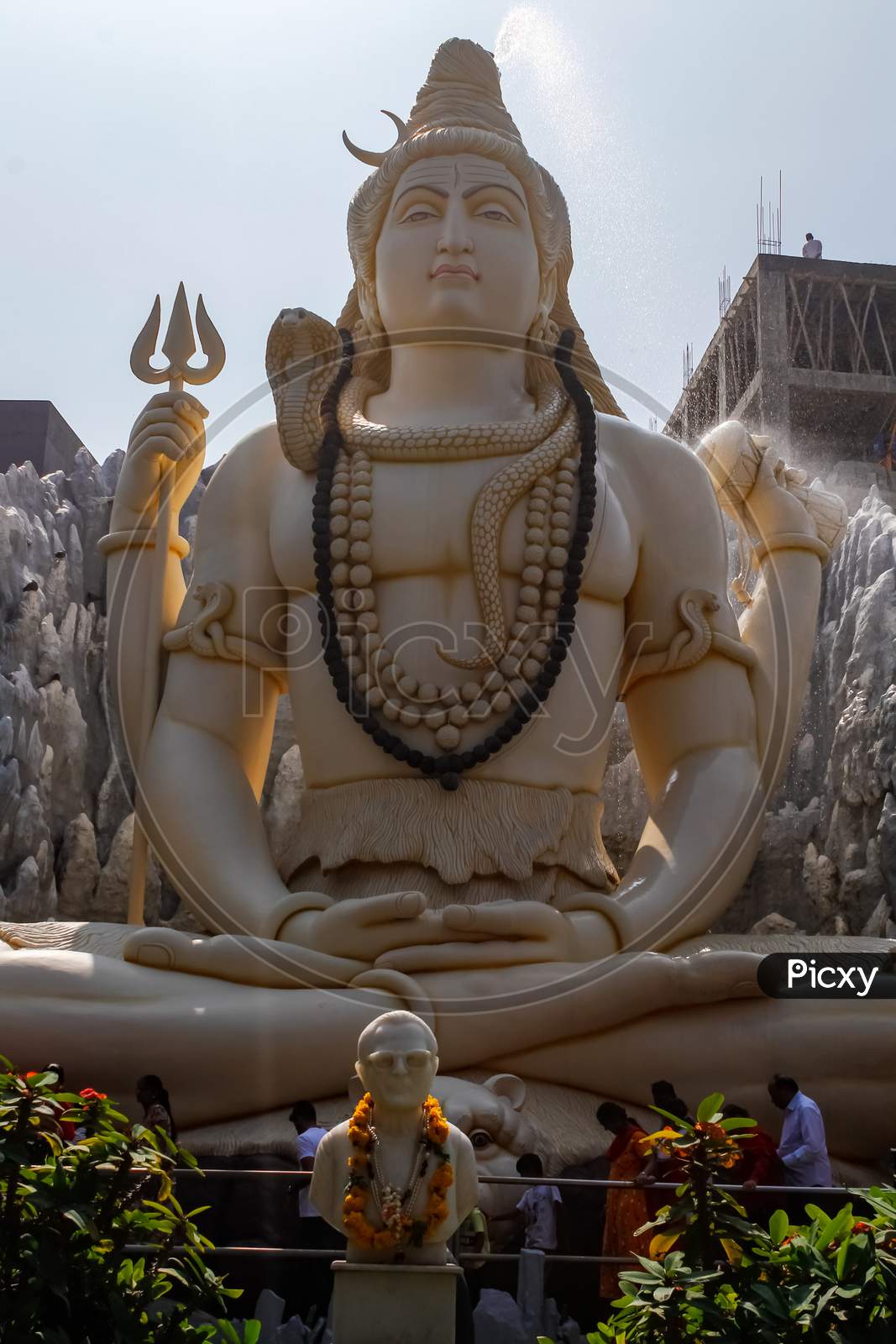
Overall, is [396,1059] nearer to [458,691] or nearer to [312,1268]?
[312,1268]

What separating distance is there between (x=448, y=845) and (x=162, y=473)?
2.17 meters

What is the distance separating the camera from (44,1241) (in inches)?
132

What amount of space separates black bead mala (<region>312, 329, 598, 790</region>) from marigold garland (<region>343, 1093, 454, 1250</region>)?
252cm

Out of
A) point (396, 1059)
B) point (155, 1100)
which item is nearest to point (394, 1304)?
point (396, 1059)

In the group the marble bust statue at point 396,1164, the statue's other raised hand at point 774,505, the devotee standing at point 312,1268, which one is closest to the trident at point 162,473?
the devotee standing at point 312,1268

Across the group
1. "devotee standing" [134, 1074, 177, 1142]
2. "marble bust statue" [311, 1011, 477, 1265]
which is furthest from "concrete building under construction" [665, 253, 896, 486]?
"marble bust statue" [311, 1011, 477, 1265]

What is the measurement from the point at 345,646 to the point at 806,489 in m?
2.42

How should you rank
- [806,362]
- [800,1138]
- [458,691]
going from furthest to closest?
[806,362]
[458,691]
[800,1138]

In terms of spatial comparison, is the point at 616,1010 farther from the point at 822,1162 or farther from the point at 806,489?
the point at 806,489

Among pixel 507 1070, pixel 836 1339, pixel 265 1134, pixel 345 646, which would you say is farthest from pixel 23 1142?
pixel 345 646

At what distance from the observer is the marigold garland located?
3.63m

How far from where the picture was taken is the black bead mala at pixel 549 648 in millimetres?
6293

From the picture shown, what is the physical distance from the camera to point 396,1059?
149 inches

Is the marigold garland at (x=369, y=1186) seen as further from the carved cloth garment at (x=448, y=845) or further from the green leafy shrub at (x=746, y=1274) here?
the carved cloth garment at (x=448, y=845)
